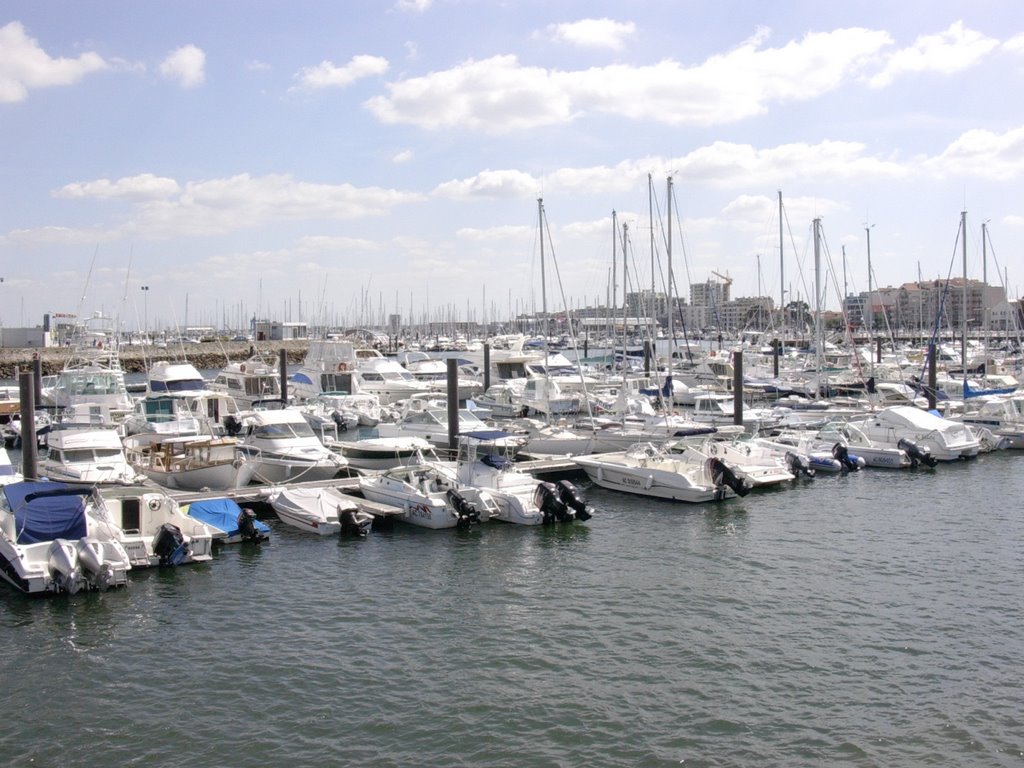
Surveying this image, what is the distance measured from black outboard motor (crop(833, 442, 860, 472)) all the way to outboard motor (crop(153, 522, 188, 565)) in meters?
26.3

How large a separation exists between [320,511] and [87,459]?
9.30 meters

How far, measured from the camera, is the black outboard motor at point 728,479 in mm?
32144

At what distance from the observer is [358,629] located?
19.3 metres

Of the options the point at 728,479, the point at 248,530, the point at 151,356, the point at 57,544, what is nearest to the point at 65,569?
the point at 57,544

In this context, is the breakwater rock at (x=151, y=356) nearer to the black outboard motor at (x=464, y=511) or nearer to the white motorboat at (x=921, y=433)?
the white motorboat at (x=921, y=433)

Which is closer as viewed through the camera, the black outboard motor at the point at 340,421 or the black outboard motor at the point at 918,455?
the black outboard motor at the point at 918,455

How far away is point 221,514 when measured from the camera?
2677 centimetres

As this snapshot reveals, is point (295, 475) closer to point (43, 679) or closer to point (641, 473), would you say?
point (641, 473)

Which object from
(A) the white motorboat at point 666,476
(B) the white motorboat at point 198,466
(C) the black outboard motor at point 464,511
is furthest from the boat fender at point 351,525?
(A) the white motorboat at point 666,476

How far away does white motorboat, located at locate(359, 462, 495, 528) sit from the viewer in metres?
28.0

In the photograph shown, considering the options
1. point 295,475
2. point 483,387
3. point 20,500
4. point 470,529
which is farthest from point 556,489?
point 483,387

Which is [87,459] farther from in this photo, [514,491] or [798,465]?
[798,465]

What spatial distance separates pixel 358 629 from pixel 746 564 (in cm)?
1057

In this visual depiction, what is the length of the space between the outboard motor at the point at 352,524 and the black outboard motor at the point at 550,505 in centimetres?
Result: 534
